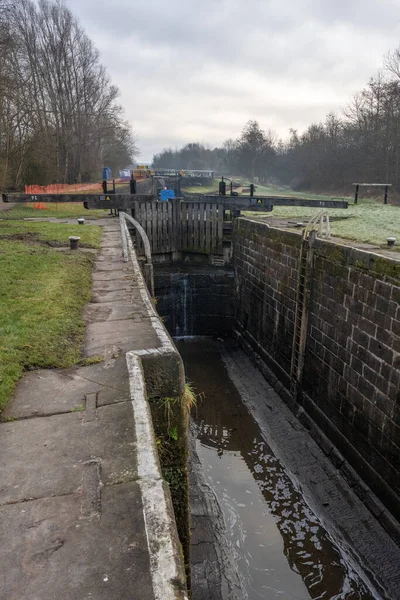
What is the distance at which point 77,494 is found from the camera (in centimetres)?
243

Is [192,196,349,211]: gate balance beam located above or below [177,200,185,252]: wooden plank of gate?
above

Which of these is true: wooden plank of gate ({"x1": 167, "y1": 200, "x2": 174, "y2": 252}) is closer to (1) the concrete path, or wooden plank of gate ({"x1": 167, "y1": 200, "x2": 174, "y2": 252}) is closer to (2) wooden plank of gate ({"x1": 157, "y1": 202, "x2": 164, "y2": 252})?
(2) wooden plank of gate ({"x1": 157, "y1": 202, "x2": 164, "y2": 252})

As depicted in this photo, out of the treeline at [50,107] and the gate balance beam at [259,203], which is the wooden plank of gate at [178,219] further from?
the treeline at [50,107]

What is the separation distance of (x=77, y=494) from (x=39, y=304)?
3.61 metres

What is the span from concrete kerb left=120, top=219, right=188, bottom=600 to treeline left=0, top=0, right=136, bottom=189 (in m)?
21.6

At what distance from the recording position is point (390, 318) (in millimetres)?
6250

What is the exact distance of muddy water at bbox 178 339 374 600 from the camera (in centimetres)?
566

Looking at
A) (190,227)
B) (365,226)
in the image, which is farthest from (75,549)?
(190,227)

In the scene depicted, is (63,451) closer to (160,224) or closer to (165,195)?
(160,224)

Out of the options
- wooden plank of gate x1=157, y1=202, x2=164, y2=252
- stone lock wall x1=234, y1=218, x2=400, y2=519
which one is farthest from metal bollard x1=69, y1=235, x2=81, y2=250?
wooden plank of gate x1=157, y1=202, x2=164, y2=252

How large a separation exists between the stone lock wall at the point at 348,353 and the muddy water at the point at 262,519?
0.97m

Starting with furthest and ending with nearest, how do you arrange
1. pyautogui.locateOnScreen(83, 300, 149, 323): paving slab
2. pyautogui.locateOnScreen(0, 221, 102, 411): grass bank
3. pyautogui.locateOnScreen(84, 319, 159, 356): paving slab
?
pyautogui.locateOnScreen(83, 300, 149, 323): paving slab
pyautogui.locateOnScreen(84, 319, 159, 356): paving slab
pyautogui.locateOnScreen(0, 221, 102, 411): grass bank

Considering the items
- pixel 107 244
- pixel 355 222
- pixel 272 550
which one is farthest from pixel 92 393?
pixel 355 222

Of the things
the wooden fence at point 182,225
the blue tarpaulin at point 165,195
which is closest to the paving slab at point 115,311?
the wooden fence at point 182,225
